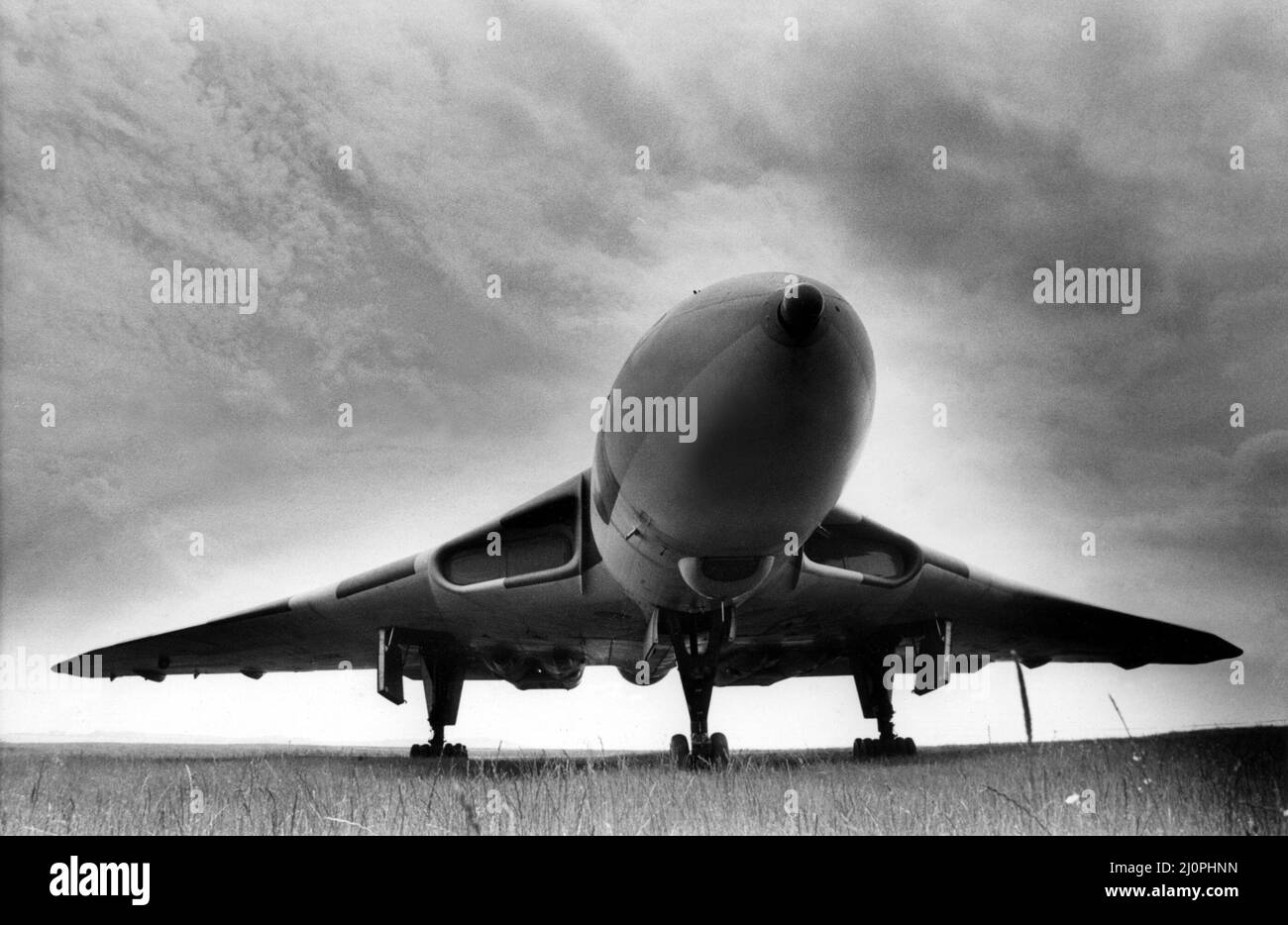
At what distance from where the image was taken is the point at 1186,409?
5633 millimetres

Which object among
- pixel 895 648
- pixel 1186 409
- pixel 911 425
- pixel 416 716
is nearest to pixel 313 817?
pixel 911 425

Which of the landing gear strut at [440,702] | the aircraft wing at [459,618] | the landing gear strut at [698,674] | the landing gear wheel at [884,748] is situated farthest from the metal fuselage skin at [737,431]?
the landing gear strut at [440,702]

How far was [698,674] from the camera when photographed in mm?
6980

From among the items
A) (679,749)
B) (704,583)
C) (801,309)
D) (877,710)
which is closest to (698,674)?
(679,749)

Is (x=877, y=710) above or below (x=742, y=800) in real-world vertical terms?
below

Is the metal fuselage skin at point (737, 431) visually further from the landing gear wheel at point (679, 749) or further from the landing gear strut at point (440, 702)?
the landing gear strut at point (440, 702)

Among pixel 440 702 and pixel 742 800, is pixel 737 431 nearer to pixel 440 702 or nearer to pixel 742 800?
pixel 742 800

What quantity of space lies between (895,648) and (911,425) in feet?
17.0

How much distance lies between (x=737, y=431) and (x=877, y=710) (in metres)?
6.81

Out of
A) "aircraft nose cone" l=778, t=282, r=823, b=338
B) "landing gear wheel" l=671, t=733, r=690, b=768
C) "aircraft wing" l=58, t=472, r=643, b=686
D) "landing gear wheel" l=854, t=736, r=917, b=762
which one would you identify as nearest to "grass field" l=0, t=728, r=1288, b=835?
"landing gear wheel" l=671, t=733, r=690, b=768

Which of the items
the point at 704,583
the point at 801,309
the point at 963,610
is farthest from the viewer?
the point at 963,610

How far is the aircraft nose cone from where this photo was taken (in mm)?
4093
